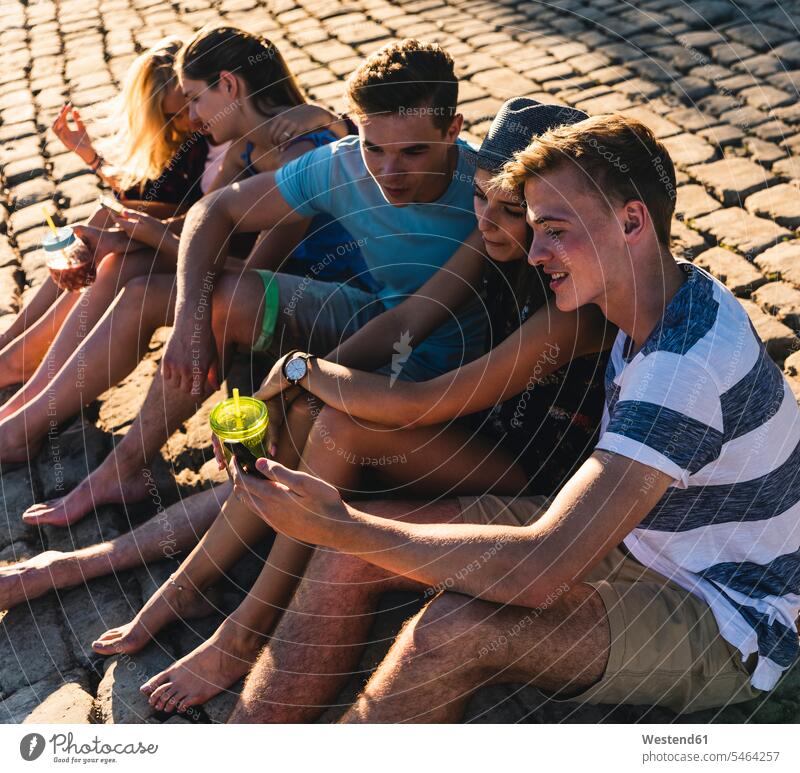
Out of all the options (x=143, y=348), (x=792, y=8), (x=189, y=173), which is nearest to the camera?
(x=143, y=348)

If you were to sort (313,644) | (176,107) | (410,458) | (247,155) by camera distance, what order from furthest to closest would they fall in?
(176,107) < (247,155) < (410,458) < (313,644)

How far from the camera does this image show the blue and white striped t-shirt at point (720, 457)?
1.85 meters

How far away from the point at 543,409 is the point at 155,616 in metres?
1.23

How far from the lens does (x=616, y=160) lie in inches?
80.6

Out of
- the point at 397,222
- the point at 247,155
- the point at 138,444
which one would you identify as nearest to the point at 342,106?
the point at 247,155

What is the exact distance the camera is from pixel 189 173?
376 centimetres

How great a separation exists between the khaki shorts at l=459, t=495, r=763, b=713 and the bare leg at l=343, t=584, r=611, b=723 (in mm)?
40

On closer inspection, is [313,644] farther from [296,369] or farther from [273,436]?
[296,369]

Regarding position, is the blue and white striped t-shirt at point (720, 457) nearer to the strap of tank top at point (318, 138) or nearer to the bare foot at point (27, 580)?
the strap of tank top at point (318, 138)

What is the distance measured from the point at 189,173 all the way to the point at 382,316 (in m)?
1.42
